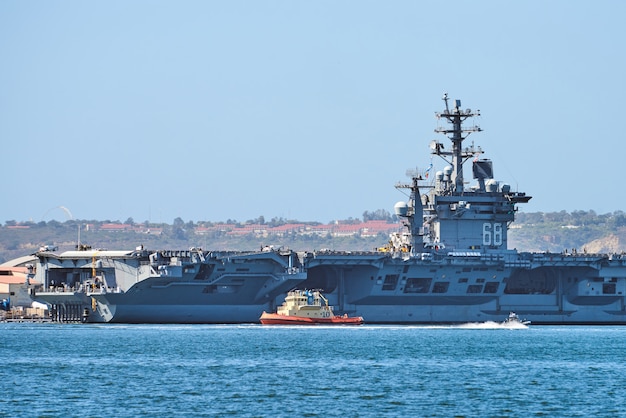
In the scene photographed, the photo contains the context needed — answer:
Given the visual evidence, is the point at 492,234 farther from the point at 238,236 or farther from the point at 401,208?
the point at 238,236

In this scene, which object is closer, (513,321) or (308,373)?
(308,373)

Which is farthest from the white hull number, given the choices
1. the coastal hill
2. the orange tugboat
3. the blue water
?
the coastal hill

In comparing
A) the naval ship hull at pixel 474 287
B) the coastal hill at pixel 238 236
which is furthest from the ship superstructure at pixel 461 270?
the coastal hill at pixel 238 236

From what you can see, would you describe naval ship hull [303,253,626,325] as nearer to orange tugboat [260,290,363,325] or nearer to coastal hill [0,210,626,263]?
orange tugboat [260,290,363,325]

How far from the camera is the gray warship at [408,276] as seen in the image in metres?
49.4

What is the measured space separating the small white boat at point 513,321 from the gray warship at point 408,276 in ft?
1.29

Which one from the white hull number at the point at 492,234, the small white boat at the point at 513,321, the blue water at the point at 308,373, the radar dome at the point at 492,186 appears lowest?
the blue water at the point at 308,373

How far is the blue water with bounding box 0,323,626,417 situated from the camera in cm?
2650

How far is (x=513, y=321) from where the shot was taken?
5262cm

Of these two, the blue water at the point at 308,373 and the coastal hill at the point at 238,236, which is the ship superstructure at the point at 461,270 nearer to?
the blue water at the point at 308,373

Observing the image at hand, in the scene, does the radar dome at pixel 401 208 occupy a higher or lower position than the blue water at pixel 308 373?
higher

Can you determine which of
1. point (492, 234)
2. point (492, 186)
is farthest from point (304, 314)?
point (492, 186)

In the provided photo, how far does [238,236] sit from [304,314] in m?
138

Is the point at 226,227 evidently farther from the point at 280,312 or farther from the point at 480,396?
the point at 480,396
